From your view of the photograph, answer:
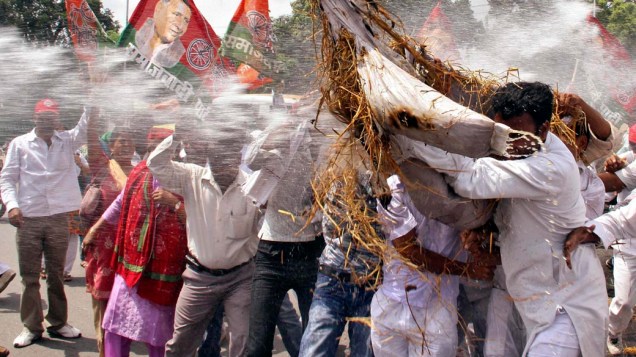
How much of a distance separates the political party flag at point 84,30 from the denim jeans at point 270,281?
173 centimetres

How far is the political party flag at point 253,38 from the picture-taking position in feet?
16.0

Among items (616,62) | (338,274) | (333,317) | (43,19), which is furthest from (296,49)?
(616,62)

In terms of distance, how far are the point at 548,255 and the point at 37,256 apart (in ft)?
15.1

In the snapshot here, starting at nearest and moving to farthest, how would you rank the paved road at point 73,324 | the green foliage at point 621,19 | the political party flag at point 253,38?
the political party flag at point 253,38 < the green foliage at point 621,19 < the paved road at point 73,324

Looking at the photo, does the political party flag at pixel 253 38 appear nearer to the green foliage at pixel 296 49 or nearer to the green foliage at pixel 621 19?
the green foliage at pixel 296 49

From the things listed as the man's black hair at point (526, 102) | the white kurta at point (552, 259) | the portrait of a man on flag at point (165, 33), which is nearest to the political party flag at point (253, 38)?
the portrait of a man on flag at point (165, 33)

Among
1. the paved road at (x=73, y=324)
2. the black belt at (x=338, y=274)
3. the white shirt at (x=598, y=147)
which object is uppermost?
the white shirt at (x=598, y=147)

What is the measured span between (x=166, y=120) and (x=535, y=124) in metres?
2.53

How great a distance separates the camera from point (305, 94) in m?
3.89

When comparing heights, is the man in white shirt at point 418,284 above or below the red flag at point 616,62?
below

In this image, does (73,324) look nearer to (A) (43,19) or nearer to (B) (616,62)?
(A) (43,19)

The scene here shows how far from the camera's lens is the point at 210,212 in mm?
4684

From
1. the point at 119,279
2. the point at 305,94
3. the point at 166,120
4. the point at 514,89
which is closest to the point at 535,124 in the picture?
the point at 514,89

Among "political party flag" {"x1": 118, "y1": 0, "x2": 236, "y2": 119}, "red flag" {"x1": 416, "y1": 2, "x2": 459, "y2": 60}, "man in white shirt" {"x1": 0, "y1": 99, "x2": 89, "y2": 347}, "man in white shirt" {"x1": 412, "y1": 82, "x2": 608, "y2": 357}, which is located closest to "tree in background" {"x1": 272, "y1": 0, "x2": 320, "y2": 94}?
"political party flag" {"x1": 118, "y1": 0, "x2": 236, "y2": 119}
